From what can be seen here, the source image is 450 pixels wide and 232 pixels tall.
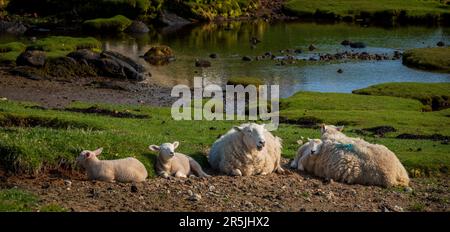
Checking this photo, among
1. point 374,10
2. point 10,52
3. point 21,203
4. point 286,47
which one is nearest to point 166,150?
point 21,203

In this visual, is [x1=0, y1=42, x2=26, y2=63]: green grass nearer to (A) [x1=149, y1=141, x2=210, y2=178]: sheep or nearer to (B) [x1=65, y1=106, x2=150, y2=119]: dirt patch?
(B) [x1=65, y1=106, x2=150, y2=119]: dirt patch

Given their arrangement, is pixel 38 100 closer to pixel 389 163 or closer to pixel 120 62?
pixel 120 62

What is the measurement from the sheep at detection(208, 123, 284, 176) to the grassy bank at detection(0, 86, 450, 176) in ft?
3.31

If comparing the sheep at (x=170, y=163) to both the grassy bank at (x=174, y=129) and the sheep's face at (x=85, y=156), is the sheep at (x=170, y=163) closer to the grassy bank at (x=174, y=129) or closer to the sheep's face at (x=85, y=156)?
the grassy bank at (x=174, y=129)

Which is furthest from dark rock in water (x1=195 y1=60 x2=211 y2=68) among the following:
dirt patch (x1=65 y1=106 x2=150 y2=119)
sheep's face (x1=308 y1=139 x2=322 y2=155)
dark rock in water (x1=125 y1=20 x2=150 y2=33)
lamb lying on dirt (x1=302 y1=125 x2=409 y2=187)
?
lamb lying on dirt (x1=302 y1=125 x2=409 y2=187)

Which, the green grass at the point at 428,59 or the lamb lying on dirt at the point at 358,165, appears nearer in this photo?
the lamb lying on dirt at the point at 358,165

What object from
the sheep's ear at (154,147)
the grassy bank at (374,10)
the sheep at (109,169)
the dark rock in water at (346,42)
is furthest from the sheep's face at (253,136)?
the grassy bank at (374,10)

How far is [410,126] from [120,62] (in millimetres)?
27879

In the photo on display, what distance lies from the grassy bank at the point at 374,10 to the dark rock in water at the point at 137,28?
94.5ft

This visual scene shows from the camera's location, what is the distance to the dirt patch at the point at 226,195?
55.0ft

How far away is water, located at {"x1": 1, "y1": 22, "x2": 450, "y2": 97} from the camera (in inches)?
2420

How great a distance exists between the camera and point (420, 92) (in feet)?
176

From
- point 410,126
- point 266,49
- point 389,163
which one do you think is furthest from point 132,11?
point 389,163

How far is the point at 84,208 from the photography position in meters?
15.9
